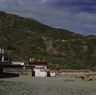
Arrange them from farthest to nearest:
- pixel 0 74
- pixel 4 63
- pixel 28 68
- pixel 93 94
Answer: pixel 28 68 < pixel 4 63 < pixel 0 74 < pixel 93 94

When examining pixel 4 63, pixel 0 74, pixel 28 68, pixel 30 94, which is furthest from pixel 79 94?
pixel 28 68

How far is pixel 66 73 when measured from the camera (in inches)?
6919

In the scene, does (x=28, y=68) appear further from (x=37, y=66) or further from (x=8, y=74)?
(x=8, y=74)

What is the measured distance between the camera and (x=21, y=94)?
1988 inches

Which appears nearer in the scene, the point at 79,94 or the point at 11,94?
the point at 11,94

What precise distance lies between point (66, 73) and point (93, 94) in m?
120

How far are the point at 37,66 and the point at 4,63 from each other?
66.0 feet

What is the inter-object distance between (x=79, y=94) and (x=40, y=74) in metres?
97.0

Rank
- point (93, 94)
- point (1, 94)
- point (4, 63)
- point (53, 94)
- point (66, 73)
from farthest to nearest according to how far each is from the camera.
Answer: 1. point (66, 73)
2. point (4, 63)
3. point (93, 94)
4. point (53, 94)
5. point (1, 94)

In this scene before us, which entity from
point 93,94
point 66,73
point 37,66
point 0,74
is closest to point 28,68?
point 37,66

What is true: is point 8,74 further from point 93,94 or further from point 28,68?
point 93,94

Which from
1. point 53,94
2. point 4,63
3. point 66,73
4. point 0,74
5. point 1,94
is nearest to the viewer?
point 1,94

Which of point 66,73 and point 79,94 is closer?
point 79,94

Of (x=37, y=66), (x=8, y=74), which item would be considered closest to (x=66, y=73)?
(x=37, y=66)
